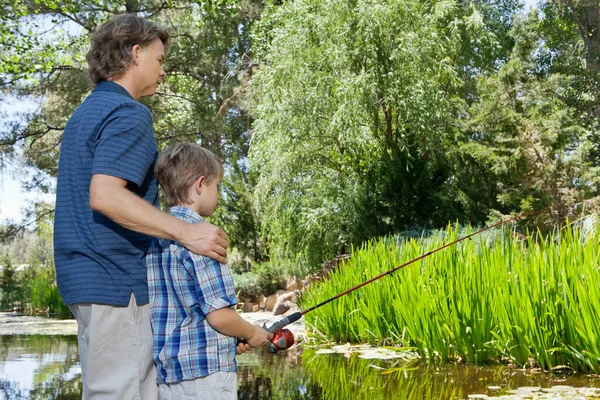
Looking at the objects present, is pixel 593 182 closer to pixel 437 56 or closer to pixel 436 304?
pixel 437 56

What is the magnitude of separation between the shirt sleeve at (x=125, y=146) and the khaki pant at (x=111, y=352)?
1.24ft

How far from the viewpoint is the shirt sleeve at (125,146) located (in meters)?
2.13

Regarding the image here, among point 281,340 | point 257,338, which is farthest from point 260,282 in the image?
point 257,338

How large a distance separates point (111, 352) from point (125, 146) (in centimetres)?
59

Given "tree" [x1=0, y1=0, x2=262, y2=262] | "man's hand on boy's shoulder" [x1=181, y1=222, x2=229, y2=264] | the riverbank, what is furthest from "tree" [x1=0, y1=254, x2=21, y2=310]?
"man's hand on boy's shoulder" [x1=181, y1=222, x2=229, y2=264]

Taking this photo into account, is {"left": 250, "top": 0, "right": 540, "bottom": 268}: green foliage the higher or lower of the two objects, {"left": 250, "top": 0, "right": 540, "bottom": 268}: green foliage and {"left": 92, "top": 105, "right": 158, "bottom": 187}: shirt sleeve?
the higher

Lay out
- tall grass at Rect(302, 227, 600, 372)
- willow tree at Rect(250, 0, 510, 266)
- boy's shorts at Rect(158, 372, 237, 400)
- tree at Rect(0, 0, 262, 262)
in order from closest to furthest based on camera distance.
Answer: boy's shorts at Rect(158, 372, 237, 400)
tall grass at Rect(302, 227, 600, 372)
willow tree at Rect(250, 0, 510, 266)
tree at Rect(0, 0, 262, 262)

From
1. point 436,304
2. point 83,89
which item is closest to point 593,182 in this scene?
point 436,304

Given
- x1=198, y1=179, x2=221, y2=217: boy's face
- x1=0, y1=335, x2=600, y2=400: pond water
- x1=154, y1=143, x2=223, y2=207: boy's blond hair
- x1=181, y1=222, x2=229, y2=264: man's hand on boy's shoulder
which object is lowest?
x1=0, y1=335, x2=600, y2=400: pond water

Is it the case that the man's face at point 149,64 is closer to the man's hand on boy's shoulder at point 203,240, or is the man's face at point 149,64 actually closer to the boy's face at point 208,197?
the boy's face at point 208,197

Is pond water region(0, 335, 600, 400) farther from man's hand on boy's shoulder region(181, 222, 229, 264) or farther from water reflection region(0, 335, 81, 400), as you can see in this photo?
man's hand on boy's shoulder region(181, 222, 229, 264)

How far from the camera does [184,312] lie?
7.34ft

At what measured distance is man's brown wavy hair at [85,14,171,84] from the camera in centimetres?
231

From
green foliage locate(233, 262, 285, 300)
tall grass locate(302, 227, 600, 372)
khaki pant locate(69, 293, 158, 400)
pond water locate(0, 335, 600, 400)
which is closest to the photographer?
khaki pant locate(69, 293, 158, 400)
